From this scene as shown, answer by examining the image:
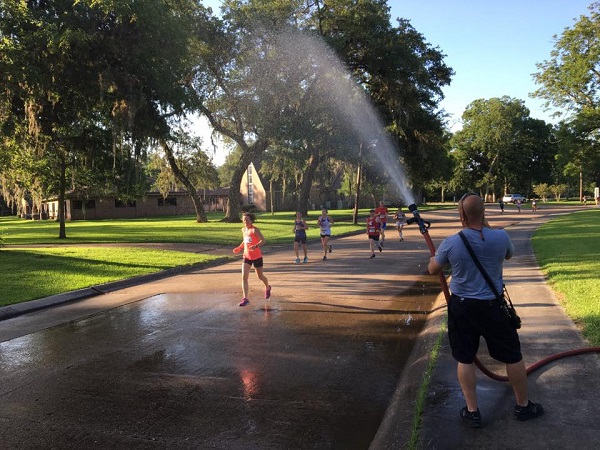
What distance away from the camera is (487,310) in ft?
11.0

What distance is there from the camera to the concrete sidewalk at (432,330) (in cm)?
324

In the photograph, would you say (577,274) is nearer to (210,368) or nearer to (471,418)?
(471,418)

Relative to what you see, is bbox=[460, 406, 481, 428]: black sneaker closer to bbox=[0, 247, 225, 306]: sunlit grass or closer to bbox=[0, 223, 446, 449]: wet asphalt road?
bbox=[0, 223, 446, 449]: wet asphalt road

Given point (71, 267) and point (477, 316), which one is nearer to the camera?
point (477, 316)

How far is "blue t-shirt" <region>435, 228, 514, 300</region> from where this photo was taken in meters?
3.39

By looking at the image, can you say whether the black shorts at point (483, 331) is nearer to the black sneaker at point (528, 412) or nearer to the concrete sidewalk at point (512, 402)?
the black sneaker at point (528, 412)

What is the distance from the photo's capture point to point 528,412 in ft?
11.0

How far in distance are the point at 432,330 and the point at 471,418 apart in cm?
275

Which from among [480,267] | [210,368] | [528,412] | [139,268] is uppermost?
[480,267]

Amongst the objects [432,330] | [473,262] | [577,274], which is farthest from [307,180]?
[473,262]

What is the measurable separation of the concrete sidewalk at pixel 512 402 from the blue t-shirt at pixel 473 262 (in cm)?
95

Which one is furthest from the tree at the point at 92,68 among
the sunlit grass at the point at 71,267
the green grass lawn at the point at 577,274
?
the green grass lawn at the point at 577,274

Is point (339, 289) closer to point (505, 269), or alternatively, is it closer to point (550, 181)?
point (505, 269)

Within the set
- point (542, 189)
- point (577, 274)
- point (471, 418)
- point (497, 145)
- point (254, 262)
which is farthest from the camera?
point (542, 189)
